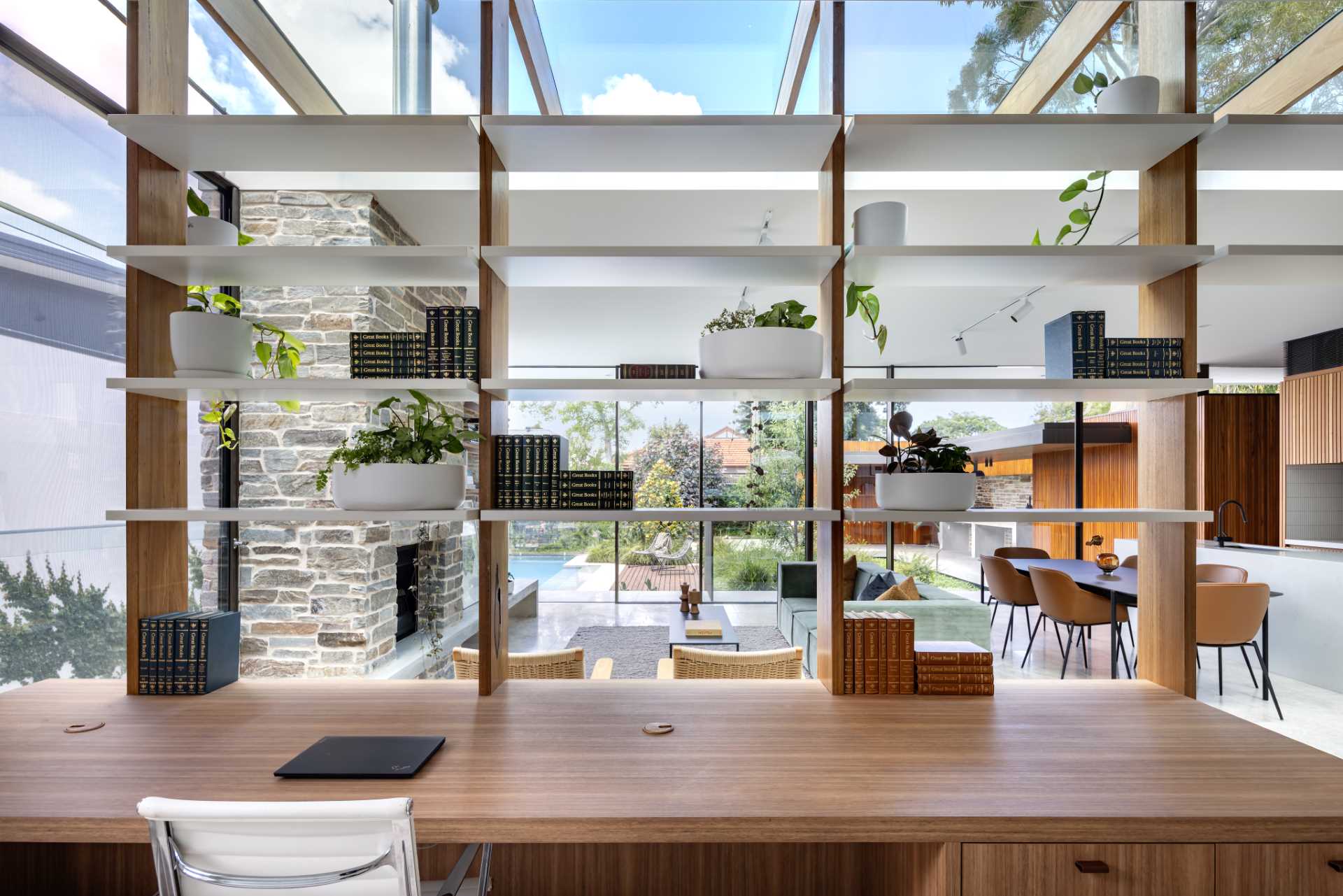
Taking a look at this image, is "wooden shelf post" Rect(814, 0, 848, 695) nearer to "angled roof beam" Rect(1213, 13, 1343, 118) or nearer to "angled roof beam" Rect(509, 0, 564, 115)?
"angled roof beam" Rect(509, 0, 564, 115)

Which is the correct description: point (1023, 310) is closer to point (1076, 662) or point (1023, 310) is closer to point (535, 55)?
point (1076, 662)

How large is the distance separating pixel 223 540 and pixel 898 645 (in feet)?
10.3

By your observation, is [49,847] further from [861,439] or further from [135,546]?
[861,439]

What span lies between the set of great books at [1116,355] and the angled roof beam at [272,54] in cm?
257

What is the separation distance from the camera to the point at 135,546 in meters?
1.81

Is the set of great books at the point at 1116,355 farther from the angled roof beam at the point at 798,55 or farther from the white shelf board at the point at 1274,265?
the angled roof beam at the point at 798,55

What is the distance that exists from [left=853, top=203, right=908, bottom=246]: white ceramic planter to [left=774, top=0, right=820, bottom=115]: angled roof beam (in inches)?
25.1

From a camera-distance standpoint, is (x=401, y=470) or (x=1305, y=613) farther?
(x=1305, y=613)

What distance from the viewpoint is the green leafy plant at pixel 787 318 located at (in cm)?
172

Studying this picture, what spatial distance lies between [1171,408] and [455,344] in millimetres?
1993

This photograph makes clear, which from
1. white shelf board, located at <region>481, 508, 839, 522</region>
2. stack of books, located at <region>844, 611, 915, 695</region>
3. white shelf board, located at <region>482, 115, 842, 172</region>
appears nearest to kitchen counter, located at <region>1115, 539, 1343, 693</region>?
stack of books, located at <region>844, 611, 915, 695</region>

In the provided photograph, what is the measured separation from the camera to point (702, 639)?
4051 millimetres

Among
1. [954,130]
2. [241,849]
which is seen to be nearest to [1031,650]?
[954,130]

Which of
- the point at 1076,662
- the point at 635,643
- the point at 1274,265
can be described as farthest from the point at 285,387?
the point at 1076,662
